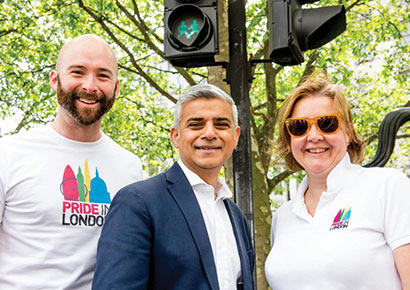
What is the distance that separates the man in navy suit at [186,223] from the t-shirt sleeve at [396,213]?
0.82 m

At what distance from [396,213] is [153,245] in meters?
1.28

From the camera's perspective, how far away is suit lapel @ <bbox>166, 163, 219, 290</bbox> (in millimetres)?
2453

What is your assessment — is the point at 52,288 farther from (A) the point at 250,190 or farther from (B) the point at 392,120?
(B) the point at 392,120

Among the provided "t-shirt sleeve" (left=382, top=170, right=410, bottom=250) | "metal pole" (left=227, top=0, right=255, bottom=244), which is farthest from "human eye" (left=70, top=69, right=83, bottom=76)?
"t-shirt sleeve" (left=382, top=170, right=410, bottom=250)

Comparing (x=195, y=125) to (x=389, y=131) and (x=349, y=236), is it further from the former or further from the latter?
(x=389, y=131)

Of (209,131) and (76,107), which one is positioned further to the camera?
(76,107)

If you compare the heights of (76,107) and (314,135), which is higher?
(76,107)

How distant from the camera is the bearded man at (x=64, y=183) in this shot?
276cm

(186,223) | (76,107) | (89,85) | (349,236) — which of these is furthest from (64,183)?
(349,236)

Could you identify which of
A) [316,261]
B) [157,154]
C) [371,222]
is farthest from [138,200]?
[157,154]

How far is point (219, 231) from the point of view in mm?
2723

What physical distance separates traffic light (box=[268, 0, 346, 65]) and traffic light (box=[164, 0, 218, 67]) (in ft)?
1.39

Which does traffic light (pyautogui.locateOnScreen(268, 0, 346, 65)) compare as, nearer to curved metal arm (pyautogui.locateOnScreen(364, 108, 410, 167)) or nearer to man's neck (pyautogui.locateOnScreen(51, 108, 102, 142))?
curved metal arm (pyautogui.locateOnScreen(364, 108, 410, 167))

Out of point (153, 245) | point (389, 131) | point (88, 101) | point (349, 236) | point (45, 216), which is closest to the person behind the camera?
point (153, 245)
